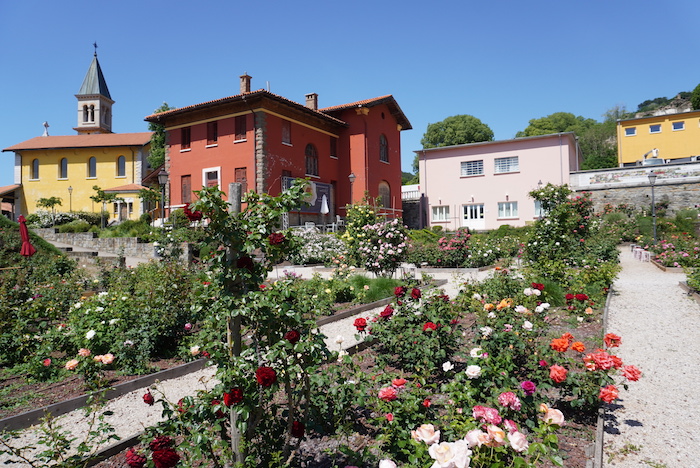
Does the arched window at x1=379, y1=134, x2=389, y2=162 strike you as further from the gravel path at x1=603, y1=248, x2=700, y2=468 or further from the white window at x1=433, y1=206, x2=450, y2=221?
the gravel path at x1=603, y1=248, x2=700, y2=468

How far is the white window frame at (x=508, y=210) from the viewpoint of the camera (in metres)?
28.2

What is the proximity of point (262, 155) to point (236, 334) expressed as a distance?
2006cm

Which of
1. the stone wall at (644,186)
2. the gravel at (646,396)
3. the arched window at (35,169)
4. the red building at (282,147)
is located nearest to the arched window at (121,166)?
the arched window at (35,169)

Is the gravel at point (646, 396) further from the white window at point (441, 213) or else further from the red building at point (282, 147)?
the white window at point (441, 213)

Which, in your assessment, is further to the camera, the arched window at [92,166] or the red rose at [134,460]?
the arched window at [92,166]

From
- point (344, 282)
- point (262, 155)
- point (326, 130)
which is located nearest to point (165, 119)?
point (262, 155)

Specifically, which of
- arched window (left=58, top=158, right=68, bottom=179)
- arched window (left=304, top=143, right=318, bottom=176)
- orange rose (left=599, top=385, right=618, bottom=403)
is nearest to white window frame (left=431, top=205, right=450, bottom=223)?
arched window (left=304, top=143, right=318, bottom=176)

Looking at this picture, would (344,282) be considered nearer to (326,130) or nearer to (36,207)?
(326,130)

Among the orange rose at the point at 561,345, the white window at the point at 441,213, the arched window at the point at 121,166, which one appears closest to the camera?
the orange rose at the point at 561,345

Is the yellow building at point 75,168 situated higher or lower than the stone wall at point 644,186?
higher

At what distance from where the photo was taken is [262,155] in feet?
70.7

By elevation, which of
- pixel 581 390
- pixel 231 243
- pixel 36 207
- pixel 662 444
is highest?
pixel 36 207

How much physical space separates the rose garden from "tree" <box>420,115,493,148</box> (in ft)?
144

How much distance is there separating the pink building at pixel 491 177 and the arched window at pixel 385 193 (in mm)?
3752
